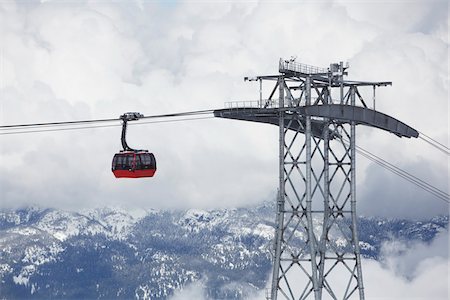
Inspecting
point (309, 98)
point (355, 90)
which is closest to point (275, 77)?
point (309, 98)

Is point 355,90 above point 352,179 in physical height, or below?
above

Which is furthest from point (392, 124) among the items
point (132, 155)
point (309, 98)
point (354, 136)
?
point (132, 155)

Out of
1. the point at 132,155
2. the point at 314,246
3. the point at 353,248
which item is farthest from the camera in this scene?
the point at 353,248

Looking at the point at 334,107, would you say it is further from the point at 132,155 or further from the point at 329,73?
the point at 132,155

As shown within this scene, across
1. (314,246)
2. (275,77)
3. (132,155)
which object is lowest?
(314,246)

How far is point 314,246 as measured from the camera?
11244 cm

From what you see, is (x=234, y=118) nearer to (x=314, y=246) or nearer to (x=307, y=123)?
(x=307, y=123)

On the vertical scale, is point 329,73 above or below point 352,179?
above

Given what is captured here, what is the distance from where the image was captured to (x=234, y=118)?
11138 cm

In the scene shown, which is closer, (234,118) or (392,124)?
(234,118)

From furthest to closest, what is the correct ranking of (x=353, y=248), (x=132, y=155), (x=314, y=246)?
(x=353, y=248), (x=314, y=246), (x=132, y=155)

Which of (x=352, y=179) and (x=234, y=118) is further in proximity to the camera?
(x=352, y=179)

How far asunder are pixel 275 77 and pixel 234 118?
5454 millimetres

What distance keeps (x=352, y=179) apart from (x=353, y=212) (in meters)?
3.27
